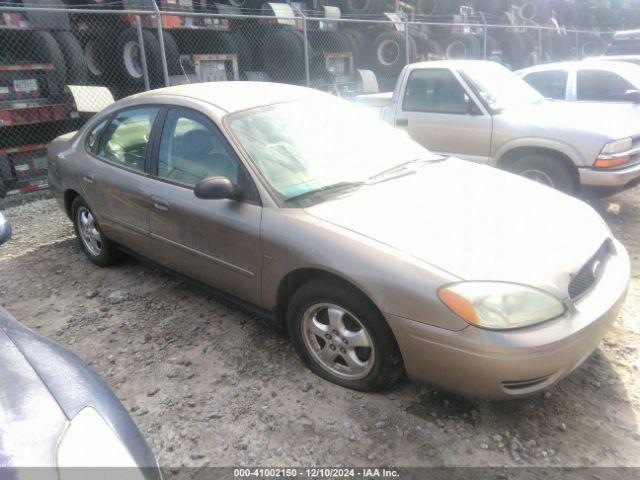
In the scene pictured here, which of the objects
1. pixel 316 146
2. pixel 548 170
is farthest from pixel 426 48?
pixel 316 146

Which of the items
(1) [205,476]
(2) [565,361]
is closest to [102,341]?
(1) [205,476]

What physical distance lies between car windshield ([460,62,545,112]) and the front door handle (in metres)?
3.82

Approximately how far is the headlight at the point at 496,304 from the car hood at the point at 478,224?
5 cm

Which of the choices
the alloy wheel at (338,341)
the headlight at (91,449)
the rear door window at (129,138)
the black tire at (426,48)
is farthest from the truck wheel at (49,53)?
the black tire at (426,48)

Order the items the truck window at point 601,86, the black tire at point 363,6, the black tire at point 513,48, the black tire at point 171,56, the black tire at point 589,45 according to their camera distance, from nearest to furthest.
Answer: the truck window at point 601,86 → the black tire at point 171,56 → the black tire at point 363,6 → the black tire at point 513,48 → the black tire at point 589,45

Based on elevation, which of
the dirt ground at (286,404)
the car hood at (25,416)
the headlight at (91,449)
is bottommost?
the dirt ground at (286,404)

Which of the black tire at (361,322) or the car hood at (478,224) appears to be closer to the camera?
the car hood at (478,224)

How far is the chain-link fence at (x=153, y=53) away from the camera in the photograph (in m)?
6.64

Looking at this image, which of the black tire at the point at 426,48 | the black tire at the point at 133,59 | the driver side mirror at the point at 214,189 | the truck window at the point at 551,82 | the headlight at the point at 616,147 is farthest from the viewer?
the black tire at the point at 426,48

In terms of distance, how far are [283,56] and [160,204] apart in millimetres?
6684

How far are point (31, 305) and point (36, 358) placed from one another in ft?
8.04

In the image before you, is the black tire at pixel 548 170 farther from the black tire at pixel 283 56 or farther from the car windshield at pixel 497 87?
the black tire at pixel 283 56

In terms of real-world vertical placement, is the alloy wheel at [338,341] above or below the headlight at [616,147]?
below

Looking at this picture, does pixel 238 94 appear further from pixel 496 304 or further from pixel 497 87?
pixel 497 87
